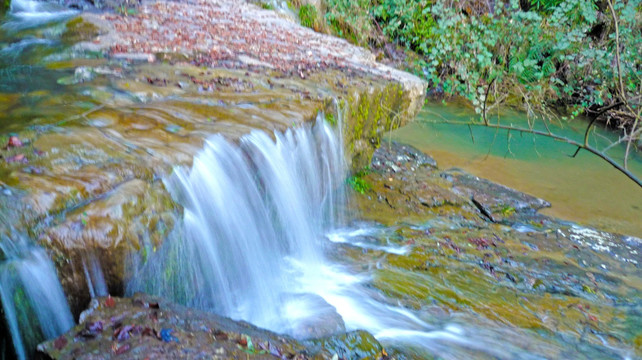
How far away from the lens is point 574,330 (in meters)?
4.20

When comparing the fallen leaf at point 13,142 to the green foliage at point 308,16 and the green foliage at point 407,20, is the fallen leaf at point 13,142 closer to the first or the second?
the green foliage at point 308,16

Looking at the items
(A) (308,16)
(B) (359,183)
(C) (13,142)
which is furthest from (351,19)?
(C) (13,142)

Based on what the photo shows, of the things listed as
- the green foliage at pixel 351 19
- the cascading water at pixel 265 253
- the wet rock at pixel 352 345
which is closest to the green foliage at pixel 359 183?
the cascading water at pixel 265 253

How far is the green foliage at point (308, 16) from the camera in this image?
35.0 feet

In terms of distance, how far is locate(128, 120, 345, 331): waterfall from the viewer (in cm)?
325

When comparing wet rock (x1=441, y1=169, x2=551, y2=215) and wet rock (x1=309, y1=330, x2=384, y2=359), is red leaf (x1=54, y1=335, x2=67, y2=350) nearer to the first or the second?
wet rock (x1=309, y1=330, x2=384, y2=359)

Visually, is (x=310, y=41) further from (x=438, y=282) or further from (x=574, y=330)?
(x=574, y=330)

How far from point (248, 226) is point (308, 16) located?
782 centimetres

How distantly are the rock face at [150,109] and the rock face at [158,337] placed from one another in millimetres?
247

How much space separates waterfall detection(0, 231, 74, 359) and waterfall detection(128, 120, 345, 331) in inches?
15.8

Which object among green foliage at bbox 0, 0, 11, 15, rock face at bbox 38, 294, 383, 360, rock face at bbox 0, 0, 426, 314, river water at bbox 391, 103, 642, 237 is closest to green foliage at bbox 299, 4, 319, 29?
→ rock face at bbox 0, 0, 426, 314

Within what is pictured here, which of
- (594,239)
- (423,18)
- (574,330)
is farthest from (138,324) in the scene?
(423,18)

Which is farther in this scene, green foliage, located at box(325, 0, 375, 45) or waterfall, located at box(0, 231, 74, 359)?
green foliage, located at box(325, 0, 375, 45)

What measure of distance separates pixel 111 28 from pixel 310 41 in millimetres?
2848
